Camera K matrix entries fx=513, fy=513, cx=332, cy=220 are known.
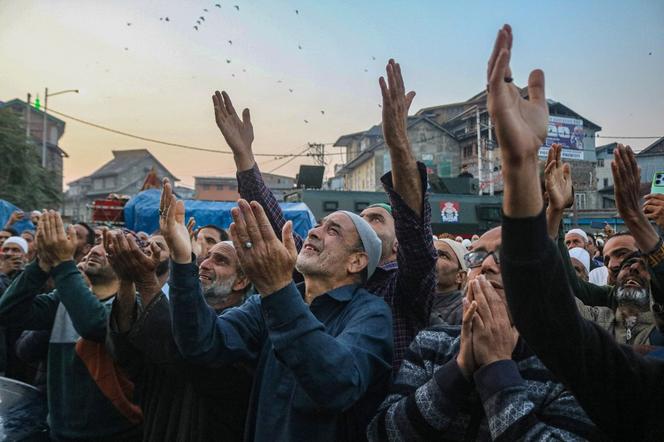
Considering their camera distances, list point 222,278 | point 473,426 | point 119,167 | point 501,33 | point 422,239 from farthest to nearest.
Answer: point 119,167, point 222,278, point 422,239, point 473,426, point 501,33

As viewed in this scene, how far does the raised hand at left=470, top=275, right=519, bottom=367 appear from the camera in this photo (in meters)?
1.60

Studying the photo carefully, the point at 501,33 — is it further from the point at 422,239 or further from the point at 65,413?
the point at 65,413

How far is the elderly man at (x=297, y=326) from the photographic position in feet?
5.54

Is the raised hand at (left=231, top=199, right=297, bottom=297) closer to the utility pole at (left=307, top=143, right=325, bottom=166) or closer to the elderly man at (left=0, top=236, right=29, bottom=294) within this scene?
the elderly man at (left=0, top=236, right=29, bottom=294)

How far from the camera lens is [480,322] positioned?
162cm

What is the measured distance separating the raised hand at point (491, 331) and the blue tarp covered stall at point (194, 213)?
9.09m

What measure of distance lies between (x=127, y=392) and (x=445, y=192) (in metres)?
15.9

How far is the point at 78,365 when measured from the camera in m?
2.95

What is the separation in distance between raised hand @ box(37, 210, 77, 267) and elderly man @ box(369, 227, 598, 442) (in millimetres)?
2124

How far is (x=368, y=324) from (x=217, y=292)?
58.3 inches

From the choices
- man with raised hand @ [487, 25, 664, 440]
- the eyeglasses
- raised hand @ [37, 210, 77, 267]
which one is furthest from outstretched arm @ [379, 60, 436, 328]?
raised hand @ [37, 210, 77, 267]

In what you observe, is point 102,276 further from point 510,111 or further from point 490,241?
point 510,111

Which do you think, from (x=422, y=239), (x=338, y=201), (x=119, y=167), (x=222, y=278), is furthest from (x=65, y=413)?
(x=119, y=167)

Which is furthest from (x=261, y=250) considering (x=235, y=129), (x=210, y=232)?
(x=210, y=232)
